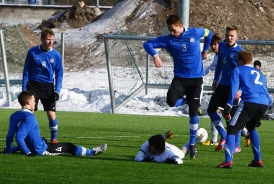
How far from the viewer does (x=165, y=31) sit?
29.0 meters

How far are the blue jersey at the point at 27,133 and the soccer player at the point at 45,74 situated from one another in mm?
2753

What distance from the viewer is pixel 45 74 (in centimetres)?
1655

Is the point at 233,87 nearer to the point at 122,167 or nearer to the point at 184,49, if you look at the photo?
the point at 122,167

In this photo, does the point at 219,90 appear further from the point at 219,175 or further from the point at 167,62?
the point at 167,62

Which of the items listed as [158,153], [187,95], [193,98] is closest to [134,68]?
[187,95]

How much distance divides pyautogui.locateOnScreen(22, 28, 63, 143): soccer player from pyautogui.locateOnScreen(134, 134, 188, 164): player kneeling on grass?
3.33 meters

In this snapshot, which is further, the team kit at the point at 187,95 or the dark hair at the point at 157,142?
the dark hair at the point at 157,142

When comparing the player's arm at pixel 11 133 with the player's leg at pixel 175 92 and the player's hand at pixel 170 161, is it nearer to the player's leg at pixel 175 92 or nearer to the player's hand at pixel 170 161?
the player's hand at pixel 170 161

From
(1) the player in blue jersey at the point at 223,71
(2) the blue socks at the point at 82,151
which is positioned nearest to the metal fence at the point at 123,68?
(1) the player in blue jersey at the point at 223,71

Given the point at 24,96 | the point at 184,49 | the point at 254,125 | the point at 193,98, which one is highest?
the point at 184,49

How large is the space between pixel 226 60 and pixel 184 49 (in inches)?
38.0

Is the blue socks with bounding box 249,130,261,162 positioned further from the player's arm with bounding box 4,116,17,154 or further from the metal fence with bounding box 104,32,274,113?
the metal fence with bounding box 104,32,274,113

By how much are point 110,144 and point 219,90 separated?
2292 mm

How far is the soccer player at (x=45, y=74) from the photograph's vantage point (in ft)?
53.6
